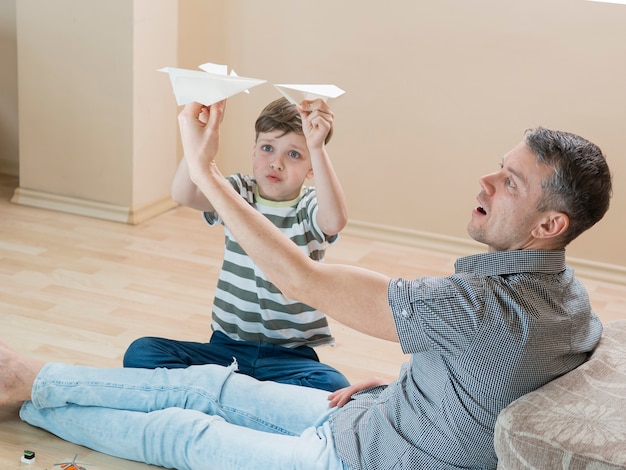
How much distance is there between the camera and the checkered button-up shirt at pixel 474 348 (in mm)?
1478

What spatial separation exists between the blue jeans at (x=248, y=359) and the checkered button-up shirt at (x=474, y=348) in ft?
1.45

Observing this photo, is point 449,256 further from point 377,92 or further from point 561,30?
point 561,30

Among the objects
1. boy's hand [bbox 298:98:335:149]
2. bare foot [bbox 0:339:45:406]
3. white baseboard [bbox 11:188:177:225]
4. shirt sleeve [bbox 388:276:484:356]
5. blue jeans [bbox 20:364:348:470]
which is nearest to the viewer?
shirt sleeve [bbox 388:276:484:356]

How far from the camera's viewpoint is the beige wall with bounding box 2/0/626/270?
10.7 feet

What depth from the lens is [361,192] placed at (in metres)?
3.65

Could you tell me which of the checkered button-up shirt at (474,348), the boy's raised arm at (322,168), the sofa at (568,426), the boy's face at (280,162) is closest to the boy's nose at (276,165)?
the boy's face at (280,162)

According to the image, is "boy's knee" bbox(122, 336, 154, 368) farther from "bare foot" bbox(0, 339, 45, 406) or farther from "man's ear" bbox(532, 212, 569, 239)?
"man's ear" bbox(532, 212, 569, 239)

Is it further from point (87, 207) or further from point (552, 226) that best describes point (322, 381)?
point (87, 207)

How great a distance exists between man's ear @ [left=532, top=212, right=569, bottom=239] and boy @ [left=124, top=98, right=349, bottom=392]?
0.57m

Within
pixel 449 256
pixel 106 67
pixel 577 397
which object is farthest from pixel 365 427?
pixel 106 67

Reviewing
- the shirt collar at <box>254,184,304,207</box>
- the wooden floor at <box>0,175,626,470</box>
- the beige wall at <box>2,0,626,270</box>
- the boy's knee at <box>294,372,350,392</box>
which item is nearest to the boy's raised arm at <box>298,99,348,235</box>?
the shirt collar at <box>254,184,304,207</box>

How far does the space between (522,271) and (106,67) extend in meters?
2.28

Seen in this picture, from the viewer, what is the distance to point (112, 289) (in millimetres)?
2889

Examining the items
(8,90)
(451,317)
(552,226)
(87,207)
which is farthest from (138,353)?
(8,90)
